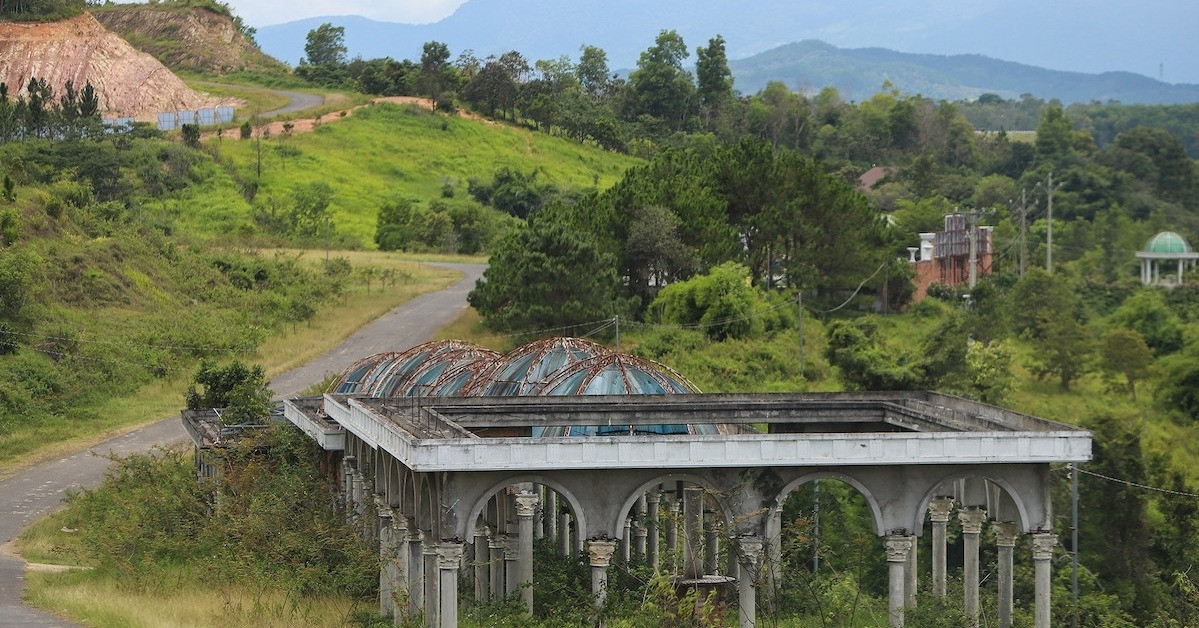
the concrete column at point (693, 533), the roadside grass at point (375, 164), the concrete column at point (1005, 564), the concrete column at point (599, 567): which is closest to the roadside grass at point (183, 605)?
the concrete column at point (599, 567)

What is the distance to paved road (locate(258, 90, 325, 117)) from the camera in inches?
4414

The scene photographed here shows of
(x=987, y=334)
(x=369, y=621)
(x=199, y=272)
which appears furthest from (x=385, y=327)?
(x=369, y=621)

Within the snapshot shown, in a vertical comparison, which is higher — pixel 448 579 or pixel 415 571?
pixel 448 579

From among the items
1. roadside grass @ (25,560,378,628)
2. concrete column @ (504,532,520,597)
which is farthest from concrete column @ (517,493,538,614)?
roadside grass @ (25,560,378,628)

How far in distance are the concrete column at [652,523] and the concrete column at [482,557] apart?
Answer: 448cm

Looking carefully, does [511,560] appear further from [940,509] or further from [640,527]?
[940,509]

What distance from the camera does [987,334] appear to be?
2408 inches

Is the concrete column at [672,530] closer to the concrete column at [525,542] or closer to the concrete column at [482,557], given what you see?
the concrete column at [525,542]

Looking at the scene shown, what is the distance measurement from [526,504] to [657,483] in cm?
260

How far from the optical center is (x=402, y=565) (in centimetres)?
3034

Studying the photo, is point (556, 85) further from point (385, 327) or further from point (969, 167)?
point (385, 327)

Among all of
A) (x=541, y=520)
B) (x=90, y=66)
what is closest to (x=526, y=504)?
(x=541, y=520)

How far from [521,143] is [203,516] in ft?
243

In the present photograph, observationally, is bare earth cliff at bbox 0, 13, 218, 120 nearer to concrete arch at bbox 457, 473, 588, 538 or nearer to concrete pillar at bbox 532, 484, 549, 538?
Result: concrete pillar at bbox 532, 484, 549, 538
